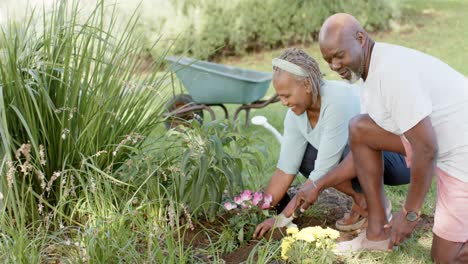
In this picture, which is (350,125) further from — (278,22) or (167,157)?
(278,22)

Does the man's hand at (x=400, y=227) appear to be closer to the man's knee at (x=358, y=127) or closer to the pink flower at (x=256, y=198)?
the man's knee at (x=358, y=127)

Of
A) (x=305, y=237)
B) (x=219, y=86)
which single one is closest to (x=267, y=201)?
(x=305, y=237)

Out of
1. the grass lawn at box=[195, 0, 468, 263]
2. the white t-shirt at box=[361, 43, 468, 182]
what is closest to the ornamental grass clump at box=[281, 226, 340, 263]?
the white t-shirt at box=[361, 43, 468, 182]

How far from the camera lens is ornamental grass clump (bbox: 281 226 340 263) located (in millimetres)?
2760

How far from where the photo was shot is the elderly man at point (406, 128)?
8.80ft

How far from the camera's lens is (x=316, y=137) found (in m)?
3.39

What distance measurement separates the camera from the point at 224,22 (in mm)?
11672

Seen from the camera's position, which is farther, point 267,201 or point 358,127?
point 267,201

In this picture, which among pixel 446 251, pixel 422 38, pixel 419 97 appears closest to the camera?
pixel 419 97

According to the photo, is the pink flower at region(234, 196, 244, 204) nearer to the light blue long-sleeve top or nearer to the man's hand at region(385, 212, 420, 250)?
the light blue long-sleeve top

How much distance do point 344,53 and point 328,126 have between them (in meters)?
0.60

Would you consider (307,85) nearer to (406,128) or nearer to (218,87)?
→ (406,128)

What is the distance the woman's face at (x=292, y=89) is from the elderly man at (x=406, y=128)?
0.26m

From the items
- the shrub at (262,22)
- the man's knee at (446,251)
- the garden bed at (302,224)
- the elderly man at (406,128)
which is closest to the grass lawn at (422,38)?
the shrub at (262,22)
